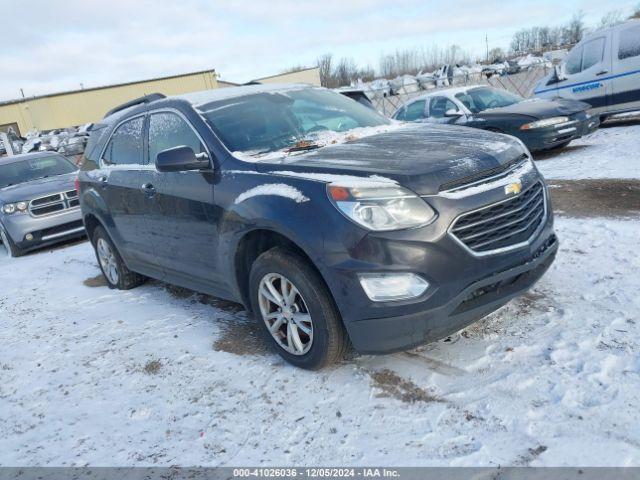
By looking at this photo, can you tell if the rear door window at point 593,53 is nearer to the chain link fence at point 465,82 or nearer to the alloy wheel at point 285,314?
the chain link fence at point 465,82

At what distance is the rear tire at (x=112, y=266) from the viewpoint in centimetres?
543

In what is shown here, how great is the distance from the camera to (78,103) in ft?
133

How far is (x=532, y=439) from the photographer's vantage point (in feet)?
7.64

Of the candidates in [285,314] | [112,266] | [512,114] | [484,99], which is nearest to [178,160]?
[285,314]

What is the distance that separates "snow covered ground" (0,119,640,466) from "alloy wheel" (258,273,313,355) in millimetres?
202

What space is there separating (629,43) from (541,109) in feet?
10.2

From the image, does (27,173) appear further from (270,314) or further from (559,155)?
(559,155)

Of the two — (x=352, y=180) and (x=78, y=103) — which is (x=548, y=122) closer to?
(x=352, y=180)

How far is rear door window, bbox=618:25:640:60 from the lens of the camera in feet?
33.3

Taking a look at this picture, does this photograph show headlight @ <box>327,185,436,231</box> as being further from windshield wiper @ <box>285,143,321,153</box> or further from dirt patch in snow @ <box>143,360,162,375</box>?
dirt patch in snow @ <box>143,360,162,375</box>

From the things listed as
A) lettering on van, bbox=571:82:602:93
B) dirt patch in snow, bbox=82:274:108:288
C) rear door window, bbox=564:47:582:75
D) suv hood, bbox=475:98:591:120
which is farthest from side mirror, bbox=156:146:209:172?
rear door window, bbox=564:47:582:75

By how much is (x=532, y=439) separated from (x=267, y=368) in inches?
65.8

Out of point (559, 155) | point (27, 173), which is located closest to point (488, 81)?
point (559, 155)

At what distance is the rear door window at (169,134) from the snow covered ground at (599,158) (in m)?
5.65
